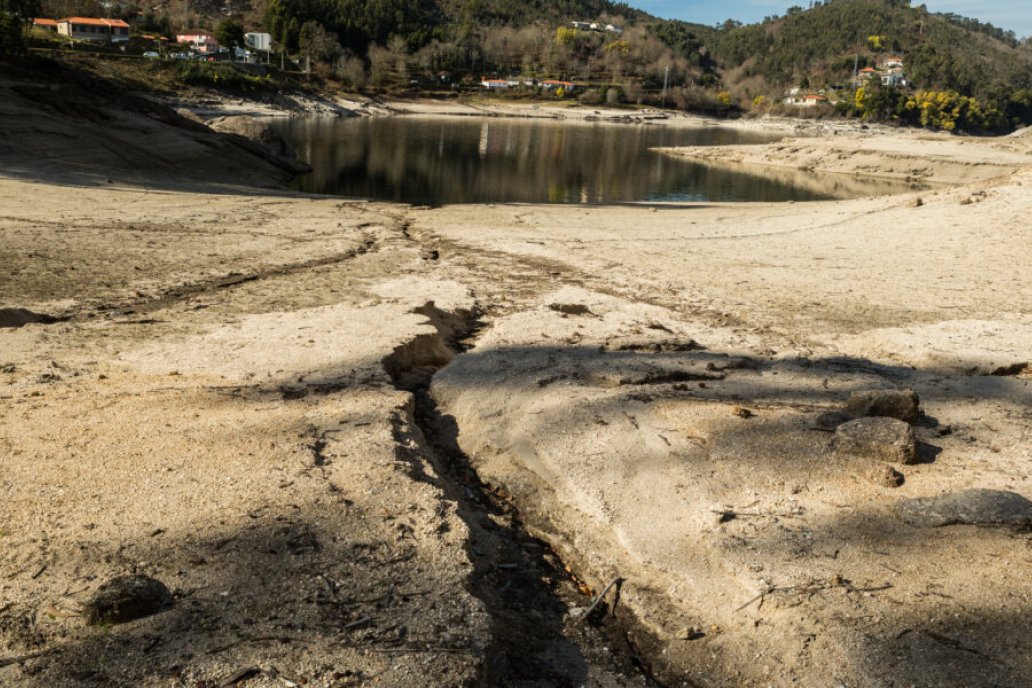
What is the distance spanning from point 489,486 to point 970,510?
3040 millimetres

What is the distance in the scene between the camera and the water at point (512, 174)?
30516mm

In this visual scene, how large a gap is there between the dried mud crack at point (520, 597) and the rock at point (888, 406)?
259 centimetres

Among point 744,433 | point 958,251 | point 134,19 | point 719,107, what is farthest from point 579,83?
point 744,433

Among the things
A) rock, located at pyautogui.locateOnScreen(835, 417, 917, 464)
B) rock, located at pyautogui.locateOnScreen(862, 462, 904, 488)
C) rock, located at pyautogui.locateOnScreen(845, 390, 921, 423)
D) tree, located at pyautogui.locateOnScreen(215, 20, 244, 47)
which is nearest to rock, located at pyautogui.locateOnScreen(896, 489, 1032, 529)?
rock, located at pyautogui.locateOnScreen(862, 462, 904, 488)

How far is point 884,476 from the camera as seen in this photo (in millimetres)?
5207

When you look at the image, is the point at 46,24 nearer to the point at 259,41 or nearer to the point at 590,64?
the point at 259,41

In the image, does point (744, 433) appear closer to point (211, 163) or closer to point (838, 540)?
point (838, 540)

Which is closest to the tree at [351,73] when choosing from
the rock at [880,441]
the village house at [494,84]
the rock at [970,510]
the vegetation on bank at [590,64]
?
the vegetation on bank at [590,64]

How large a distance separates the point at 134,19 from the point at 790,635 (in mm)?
124642

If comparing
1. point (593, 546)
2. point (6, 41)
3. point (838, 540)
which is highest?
point (6, 41)

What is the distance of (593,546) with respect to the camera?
5020 millimetres

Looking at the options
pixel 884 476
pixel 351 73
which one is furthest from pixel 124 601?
pixel 351 73

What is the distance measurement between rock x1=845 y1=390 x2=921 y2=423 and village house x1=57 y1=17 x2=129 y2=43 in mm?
96608

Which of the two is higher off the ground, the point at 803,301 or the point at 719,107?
the point at 719,107
